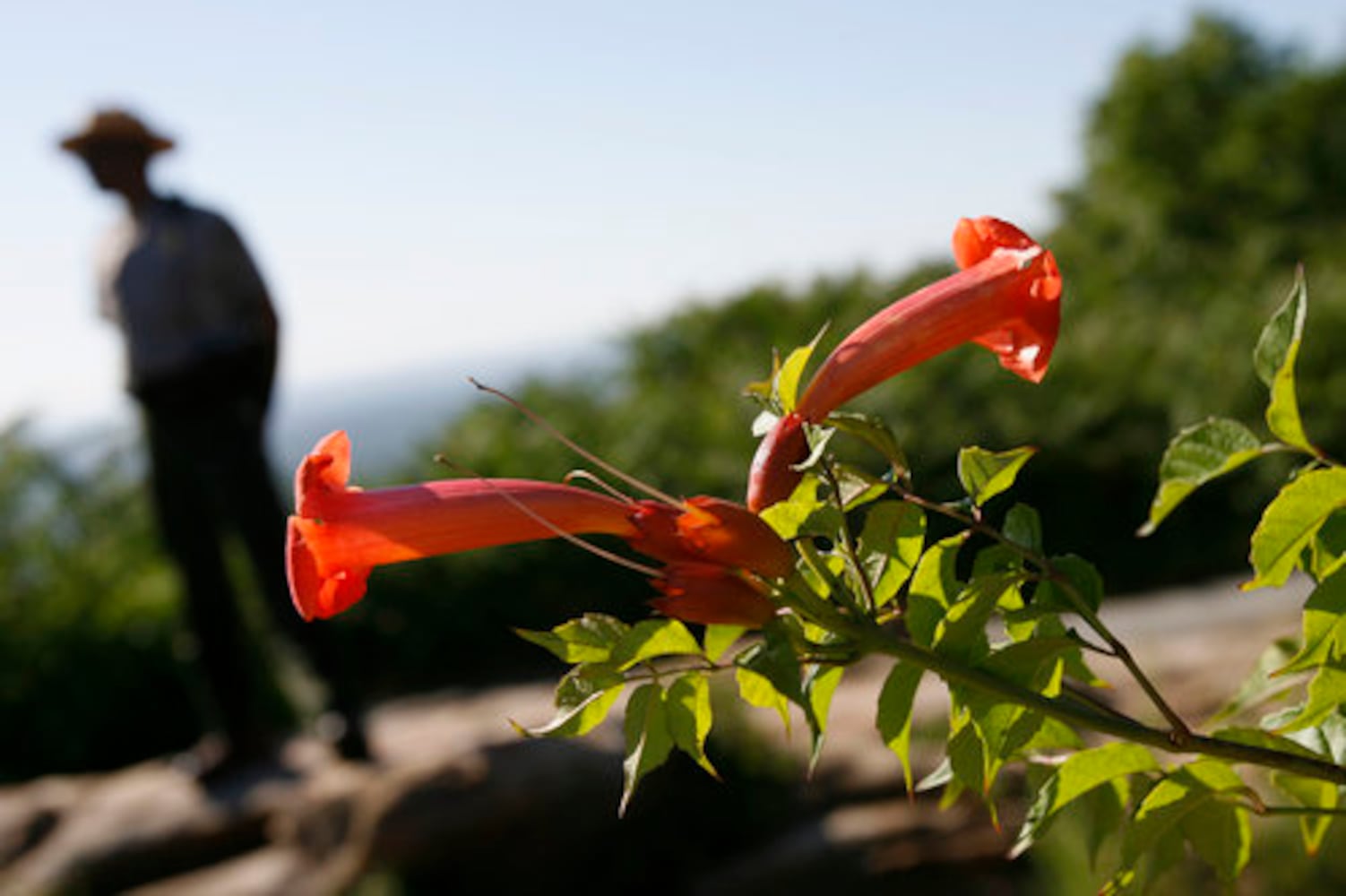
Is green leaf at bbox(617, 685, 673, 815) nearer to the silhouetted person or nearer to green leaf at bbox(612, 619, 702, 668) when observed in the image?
green leaf at bbox(612, 619, 702, 668)

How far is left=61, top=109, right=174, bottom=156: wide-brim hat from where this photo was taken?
4.71 meters

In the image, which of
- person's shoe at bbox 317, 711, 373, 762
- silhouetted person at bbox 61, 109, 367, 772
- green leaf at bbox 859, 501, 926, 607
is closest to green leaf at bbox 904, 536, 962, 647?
green leaf at bbox 859, 501, 926, 607

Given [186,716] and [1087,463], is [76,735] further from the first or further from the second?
[1087,463]

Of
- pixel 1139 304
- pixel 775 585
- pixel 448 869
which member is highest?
pixel 775 585

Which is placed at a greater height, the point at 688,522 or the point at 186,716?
the point at 688,522

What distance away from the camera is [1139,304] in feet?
38.3

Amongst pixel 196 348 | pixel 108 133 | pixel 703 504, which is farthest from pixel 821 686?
pixel 108 133

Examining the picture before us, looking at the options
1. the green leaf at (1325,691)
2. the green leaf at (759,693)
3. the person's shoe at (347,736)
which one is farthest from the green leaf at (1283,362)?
the person's shoe at (347,736)

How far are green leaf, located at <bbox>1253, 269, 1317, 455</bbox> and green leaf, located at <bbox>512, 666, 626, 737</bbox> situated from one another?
1.49ft

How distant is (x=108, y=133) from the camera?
4.72 m

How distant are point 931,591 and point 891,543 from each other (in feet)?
0.16

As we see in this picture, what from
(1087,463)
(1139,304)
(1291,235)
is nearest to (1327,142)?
(1291,235)

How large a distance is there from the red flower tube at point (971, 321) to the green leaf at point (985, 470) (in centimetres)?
10

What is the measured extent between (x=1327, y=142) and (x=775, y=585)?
22.1 m
